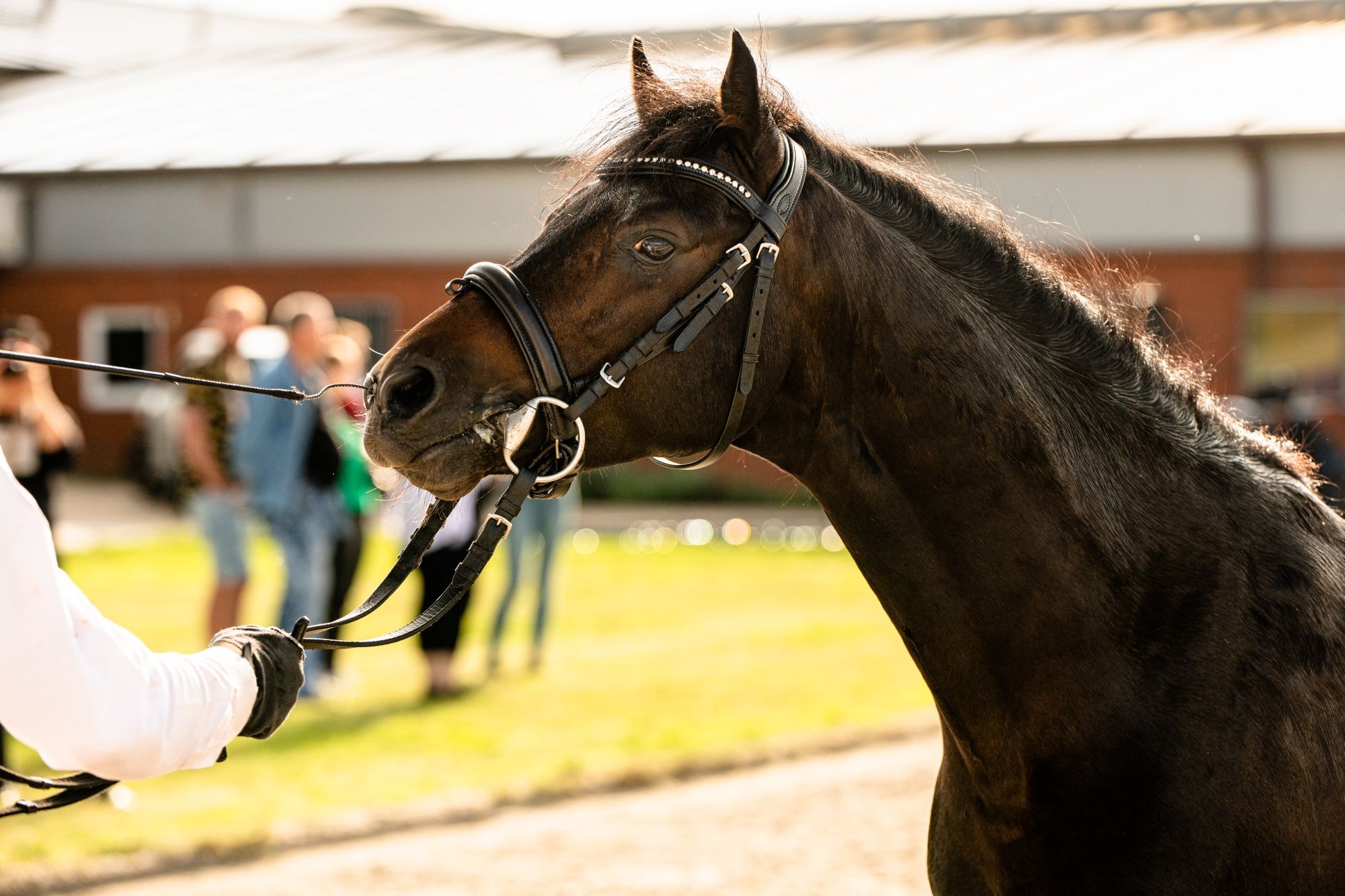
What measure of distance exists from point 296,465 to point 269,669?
19.1 ft

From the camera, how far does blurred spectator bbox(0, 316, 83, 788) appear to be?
6.17 metres

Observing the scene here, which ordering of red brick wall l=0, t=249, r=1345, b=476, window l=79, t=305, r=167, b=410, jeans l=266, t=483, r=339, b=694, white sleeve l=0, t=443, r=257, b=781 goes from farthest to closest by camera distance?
window l=79, t=305, r=167, b=410 < red brick wall l=0, t=249, r=1345, b=476 < jeans l=266, t=483, r=339, b=694 < white sleeve l=0, t=443, r=257, b=781

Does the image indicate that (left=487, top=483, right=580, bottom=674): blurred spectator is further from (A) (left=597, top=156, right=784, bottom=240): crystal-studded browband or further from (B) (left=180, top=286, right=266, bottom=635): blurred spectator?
(A) (left=597, top=156, right=784, bottom=240): crystal-studded browband

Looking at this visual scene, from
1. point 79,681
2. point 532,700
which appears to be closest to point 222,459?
point 532,700

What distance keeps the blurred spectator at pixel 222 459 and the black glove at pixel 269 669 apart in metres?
5.51

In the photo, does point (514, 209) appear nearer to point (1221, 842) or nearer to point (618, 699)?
point (618, 699)

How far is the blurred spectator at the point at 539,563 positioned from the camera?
9109mm

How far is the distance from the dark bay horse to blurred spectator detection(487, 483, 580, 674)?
6.58 m

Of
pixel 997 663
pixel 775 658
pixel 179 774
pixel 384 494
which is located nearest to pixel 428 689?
pixel 179 774

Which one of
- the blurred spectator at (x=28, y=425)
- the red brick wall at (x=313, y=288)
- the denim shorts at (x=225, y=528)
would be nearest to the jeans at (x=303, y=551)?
the denim shorts at (x=225, y=528)

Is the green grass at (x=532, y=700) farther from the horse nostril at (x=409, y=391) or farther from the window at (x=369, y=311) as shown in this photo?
the window at (x=369, y=311)

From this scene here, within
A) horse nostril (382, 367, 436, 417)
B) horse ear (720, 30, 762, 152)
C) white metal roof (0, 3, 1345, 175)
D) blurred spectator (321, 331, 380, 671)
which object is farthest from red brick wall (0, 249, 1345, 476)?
horse nostril (382, 367, 436, 417)

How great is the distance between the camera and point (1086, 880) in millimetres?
2344

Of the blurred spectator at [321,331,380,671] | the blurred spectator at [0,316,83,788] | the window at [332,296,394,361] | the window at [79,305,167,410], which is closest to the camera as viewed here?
the blurred spectator at [0,316,83,788]
